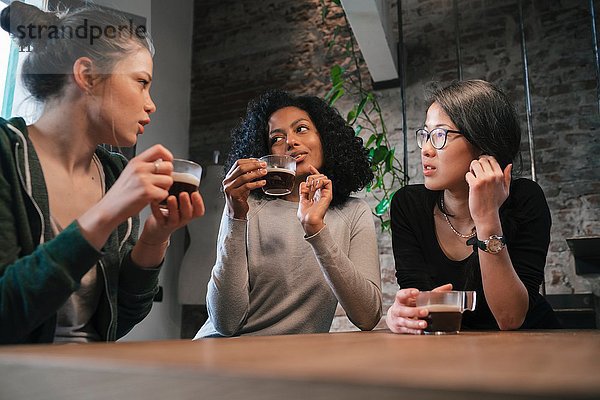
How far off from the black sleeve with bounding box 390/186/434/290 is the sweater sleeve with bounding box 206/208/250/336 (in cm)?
52

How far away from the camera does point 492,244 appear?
4.99ft

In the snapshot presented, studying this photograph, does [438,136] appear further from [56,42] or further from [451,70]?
[451,70]

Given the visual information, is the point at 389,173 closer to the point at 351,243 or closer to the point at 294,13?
the point at 294,13

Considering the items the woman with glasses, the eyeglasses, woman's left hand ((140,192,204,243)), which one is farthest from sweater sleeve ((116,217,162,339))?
the eyeglasses

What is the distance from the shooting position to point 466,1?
14.1 ft

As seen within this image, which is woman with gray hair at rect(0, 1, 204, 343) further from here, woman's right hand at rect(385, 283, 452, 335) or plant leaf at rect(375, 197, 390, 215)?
plant leaf at rect(375, 197, 390, 215)

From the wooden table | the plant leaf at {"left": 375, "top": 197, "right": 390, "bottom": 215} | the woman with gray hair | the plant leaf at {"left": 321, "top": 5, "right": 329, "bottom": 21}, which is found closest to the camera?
the wooden table

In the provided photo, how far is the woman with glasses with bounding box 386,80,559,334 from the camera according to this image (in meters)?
1.54

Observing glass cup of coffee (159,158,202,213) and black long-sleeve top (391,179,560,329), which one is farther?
black long-sleeve top (391,179,560,329)

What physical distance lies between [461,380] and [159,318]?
4485 millimetres

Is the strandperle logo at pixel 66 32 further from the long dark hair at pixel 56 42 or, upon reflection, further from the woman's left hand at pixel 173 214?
the woman's left hand at pixel 173 214

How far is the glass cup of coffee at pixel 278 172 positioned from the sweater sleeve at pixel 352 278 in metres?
0.21

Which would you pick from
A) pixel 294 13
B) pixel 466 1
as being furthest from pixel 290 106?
pixel 294 13

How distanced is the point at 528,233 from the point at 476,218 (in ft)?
0.95
